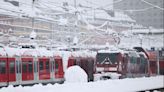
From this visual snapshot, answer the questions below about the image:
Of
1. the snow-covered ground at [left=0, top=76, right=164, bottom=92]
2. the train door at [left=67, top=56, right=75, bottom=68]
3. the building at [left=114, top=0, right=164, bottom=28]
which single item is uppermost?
the building at [left=114, top=0, right=164, bottom=28]

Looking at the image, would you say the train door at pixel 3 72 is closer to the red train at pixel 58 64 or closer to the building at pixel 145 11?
the red train at pixel 58 64

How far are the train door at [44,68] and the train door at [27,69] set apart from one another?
2.50ft

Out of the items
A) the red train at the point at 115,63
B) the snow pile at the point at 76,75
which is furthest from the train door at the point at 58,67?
the snow pile at the point at 76,75

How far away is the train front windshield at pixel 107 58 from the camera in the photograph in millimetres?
22484

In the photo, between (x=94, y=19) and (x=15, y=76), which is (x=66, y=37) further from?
(x=15, y=76)

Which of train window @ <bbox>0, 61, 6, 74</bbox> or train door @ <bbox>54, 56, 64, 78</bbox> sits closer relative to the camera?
train window @ <bbox>0, 61, 6, 74</bbox>

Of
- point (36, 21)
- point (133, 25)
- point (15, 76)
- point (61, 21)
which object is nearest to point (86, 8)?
point (61, 21)

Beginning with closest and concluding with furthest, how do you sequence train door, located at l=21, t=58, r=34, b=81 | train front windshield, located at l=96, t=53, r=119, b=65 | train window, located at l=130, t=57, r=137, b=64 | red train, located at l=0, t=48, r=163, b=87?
1. red train, located at l=0, t=48, r=163, b=87
2. train door, located at l=21, t=58, r=34, b=81
3. train front windshield, located at l=96, t=53, r=119, b=65
4. train window, located at l=130, t=57, r=137, b=64

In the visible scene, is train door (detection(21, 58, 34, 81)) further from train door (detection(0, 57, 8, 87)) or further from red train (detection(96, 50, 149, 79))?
red train (detection(96, 50, 149, 79))

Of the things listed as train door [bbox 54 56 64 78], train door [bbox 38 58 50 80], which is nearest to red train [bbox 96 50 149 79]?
train door [bbox 54 56 64 78]

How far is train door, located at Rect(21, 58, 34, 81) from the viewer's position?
1877 centimetres

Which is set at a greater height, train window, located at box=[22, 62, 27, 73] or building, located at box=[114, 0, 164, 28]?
building, located at box=[114, 0, 164, 28]

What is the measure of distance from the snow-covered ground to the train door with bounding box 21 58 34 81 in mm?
3895

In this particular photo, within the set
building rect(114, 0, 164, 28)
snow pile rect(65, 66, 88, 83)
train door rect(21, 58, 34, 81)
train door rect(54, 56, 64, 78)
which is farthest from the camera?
building rect(114, 0, 164, 28)
